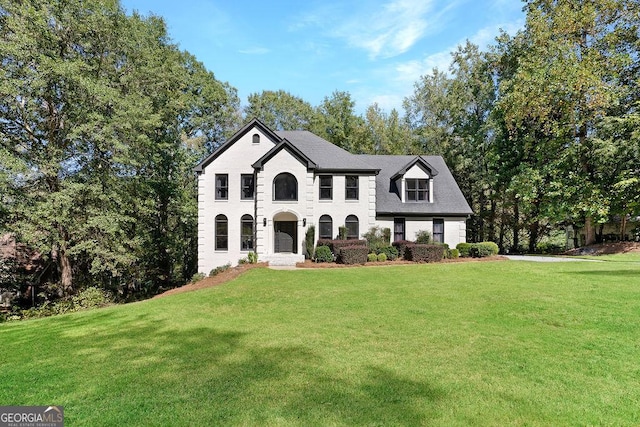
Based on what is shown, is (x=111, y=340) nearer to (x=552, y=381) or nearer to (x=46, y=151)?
(x=552, y=381)

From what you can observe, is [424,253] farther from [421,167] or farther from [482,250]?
[421,167]

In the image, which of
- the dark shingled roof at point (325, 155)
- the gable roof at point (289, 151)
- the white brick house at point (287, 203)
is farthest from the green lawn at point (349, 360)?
the dark shingled roof at point (325, 155)

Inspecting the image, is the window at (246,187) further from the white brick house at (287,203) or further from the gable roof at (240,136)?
the gable roof at (240,136)

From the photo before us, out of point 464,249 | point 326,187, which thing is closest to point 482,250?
point 464,249

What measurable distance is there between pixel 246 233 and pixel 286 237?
269 centimetres

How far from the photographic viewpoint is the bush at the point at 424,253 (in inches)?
792

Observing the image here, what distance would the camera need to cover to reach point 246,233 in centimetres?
2250

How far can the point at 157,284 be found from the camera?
28.3 m

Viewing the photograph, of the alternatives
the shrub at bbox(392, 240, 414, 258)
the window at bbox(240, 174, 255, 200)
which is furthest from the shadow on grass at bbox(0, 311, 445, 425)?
the window at bbox(240, 174, 255, 200)

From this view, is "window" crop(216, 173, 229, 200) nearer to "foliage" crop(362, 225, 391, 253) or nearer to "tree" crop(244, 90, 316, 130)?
"foliage" crop(362, 225, 391, 253)

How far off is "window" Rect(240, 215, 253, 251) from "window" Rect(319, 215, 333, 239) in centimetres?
472

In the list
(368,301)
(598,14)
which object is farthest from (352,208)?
(598,14)

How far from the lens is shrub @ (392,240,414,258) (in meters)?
21.2

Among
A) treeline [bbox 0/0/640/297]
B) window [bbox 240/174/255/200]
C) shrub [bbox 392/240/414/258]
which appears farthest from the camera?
window [bbox 240/174/255/200]
